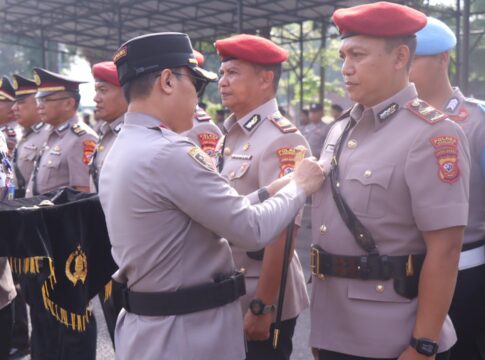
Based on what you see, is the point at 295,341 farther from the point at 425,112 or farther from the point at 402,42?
the point at 402,42

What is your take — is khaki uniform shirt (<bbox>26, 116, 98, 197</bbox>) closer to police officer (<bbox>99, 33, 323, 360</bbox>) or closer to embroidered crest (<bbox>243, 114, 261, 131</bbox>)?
embroidered crest (<bbox>243, 114, 261, 131</bbox>)

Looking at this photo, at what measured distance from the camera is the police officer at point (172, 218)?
70.6 inches

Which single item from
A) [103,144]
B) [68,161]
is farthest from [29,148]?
[103,144]

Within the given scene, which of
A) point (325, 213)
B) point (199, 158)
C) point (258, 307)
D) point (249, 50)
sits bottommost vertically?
point (258, 307)

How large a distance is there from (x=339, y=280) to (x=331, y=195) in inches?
12.1

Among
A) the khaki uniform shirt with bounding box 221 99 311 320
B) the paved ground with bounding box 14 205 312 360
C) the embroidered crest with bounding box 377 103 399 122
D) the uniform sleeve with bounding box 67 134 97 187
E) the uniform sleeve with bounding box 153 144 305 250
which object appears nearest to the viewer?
the uniform sleeve with bounding box 153 144 305 250

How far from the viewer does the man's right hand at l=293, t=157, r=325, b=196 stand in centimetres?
205

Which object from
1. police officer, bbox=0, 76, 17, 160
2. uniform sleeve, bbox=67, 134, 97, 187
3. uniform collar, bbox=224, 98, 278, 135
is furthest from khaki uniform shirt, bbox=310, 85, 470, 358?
police officer, bbox=0, 76, 17, 160

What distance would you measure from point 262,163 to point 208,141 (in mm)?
1182

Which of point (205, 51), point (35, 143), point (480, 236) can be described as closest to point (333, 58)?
point (205, 51)

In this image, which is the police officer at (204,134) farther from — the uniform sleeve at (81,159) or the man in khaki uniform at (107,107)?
the uniform sleeve at (81,159)

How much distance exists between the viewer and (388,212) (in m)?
1.90

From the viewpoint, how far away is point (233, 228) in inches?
71.6

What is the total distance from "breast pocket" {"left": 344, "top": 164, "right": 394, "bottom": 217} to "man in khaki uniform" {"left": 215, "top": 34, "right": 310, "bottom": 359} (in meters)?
0.55
